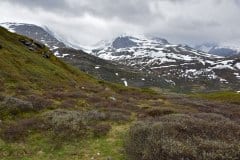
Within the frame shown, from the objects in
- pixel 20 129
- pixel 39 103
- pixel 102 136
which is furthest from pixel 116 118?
pixel 20 129

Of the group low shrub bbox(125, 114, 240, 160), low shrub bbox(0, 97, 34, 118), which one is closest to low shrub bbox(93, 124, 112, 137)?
low shrub bbox(125, 114, 240, 160)

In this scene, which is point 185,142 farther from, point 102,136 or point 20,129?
point 20,129

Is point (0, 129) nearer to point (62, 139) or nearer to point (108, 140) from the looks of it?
point (62, 139)

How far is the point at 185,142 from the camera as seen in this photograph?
63.6 feet

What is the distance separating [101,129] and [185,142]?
25.1ft

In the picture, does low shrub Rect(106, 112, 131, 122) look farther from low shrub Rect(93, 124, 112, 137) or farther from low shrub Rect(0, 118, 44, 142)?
low shrub Rect(0, 118, 44, 142)

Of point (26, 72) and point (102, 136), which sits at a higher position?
point (26, 72)

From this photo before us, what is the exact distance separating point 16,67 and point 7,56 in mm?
8431

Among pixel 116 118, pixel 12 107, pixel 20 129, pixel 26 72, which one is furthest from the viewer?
pixel 26 72

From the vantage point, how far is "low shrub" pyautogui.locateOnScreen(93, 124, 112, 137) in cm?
2450

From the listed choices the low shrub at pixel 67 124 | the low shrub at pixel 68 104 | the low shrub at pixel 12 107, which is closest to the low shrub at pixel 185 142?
the low shrub at pixel 67 124

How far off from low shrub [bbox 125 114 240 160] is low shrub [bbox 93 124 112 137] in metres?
2.73

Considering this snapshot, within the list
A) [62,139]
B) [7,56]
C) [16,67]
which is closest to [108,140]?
[62,139]

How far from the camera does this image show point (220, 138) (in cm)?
2117
